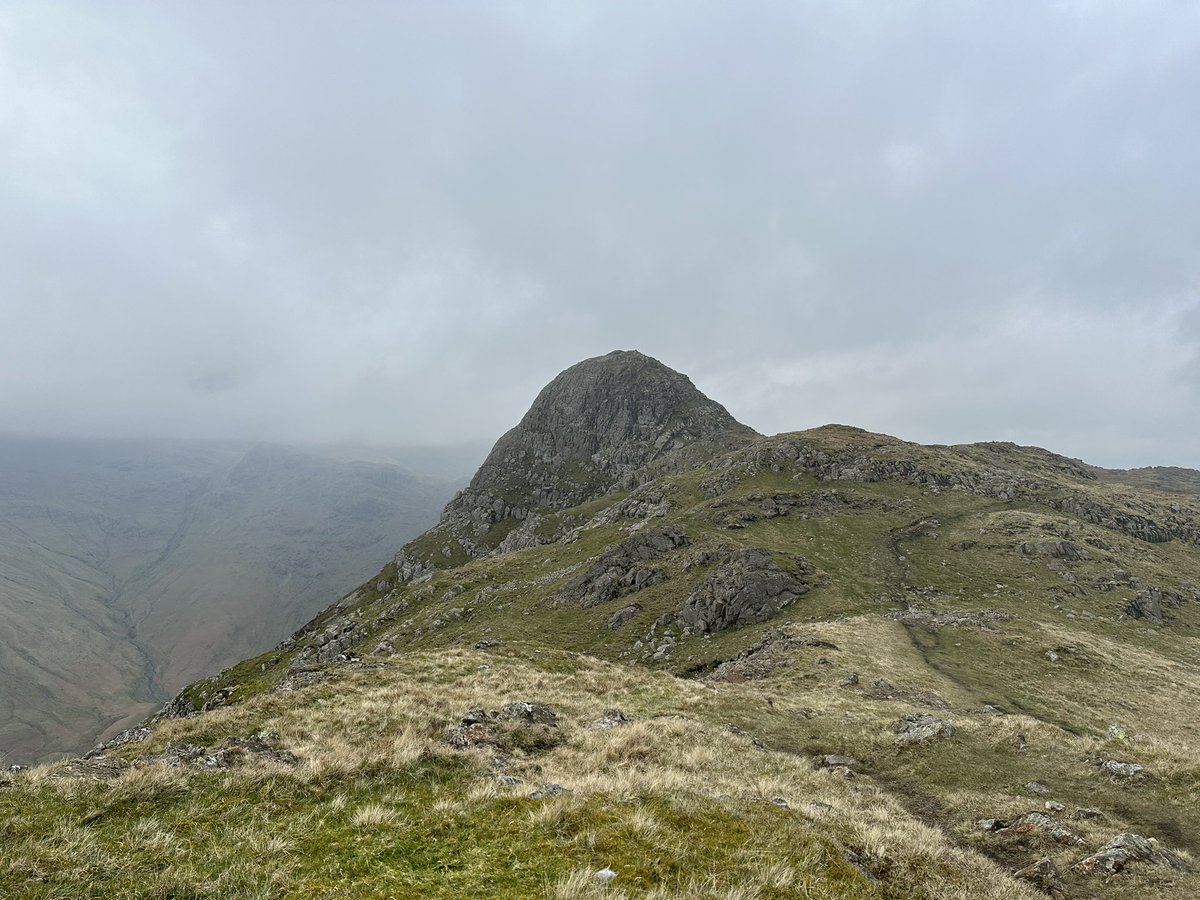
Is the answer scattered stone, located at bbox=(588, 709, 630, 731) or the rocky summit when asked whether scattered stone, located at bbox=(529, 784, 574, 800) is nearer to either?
the rocky summit

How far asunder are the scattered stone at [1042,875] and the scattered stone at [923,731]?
42.7 ft

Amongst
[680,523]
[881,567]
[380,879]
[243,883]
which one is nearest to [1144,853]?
[380,879]

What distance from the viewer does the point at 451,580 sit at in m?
114

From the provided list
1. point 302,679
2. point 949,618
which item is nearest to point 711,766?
point 302,679

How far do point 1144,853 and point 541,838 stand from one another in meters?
15.1

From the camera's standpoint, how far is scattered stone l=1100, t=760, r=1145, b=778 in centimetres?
1994

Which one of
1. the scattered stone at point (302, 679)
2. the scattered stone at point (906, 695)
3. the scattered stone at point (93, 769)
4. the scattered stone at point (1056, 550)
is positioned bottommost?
the scattered stone at point (302, 679)

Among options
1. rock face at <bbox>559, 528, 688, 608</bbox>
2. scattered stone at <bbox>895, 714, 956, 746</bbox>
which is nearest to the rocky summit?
scattered stone at <bbox>895, 714, 956, 746</bbox>

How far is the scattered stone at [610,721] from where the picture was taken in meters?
22.9

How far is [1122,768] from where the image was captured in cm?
2033

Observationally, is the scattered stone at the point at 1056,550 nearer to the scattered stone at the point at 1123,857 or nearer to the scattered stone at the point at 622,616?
the scattered stone at the point at 622,616

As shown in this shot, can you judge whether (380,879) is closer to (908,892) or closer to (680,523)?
(908,892)

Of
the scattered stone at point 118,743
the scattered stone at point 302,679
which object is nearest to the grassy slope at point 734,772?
the scattered stone at point 302,679

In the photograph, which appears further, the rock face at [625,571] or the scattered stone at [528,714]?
the rock face at [625,571]
